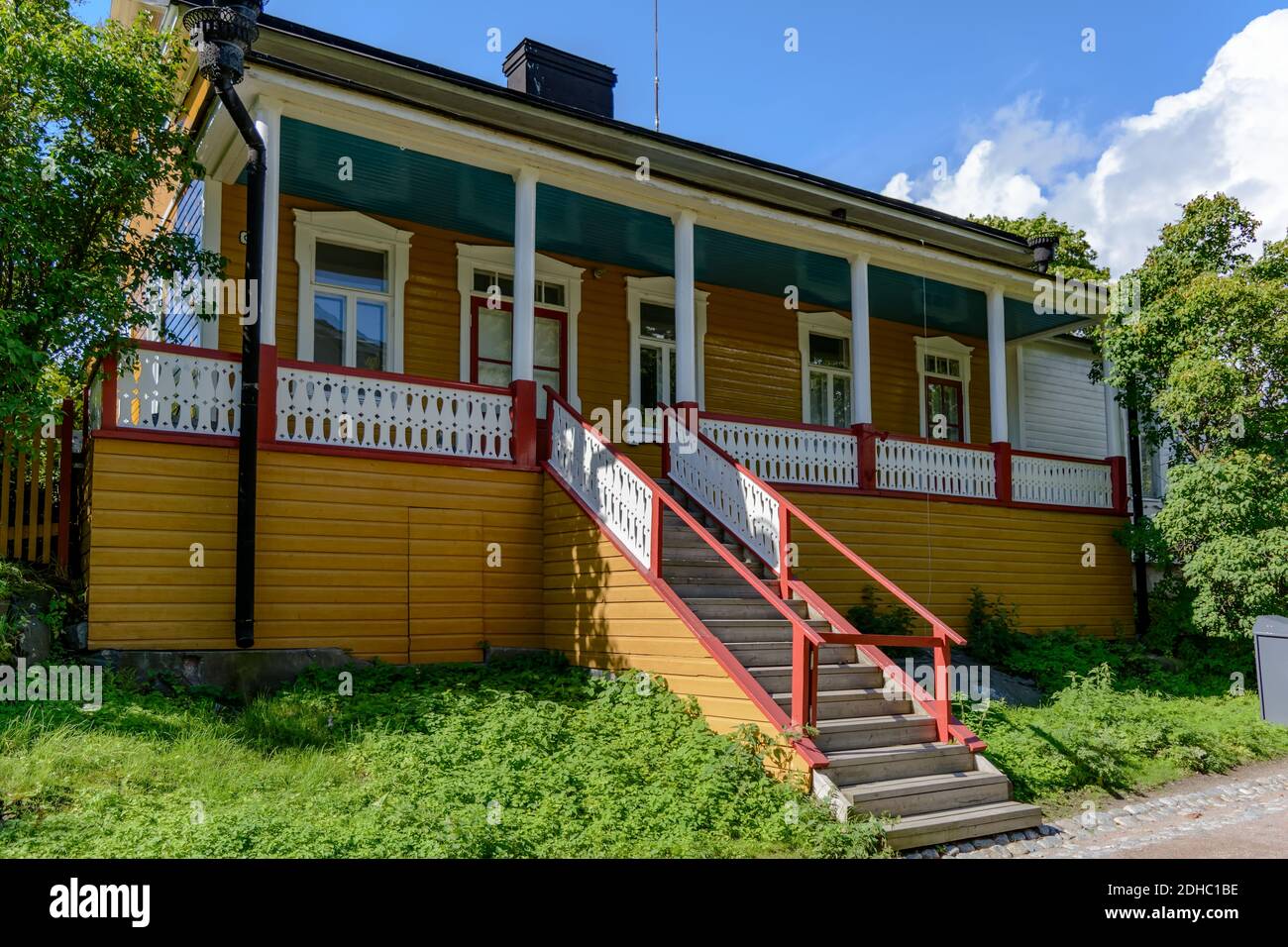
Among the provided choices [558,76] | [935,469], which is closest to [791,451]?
[935,469]

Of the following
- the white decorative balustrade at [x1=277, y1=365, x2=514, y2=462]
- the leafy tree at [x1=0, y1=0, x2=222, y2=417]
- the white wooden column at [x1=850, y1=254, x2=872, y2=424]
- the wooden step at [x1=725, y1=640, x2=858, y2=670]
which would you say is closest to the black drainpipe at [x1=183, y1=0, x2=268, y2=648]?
the white decorative balustrade at [x1=277, y1=365, x2=514, y2=462]

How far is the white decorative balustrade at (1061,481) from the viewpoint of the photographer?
14625mm

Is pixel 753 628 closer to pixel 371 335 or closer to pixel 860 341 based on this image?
pixel 860 341

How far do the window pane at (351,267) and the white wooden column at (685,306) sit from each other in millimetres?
3687

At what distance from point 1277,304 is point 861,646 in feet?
27.5

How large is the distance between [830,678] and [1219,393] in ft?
27.1

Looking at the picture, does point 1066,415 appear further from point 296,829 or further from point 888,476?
point 296,829

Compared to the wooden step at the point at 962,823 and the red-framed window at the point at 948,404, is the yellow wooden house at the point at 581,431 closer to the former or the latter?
the wooden step at the point at 962,823

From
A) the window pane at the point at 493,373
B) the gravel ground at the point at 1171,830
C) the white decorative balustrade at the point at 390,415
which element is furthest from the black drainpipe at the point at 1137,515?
the white decorative balustrade at the point at 390,415

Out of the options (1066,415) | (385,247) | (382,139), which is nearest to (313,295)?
(385,247)

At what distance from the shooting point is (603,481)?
9.62m

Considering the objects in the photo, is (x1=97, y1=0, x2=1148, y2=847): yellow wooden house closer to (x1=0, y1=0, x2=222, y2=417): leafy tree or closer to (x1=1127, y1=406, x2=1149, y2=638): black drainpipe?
(x1=1127, y1=406, x2=1149, y2=638): black drainpipe

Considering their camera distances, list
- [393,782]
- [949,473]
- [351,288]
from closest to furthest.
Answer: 1. [393,782]
2. [351,288]
3. [949,473]

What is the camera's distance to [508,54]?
15531 millimetres
